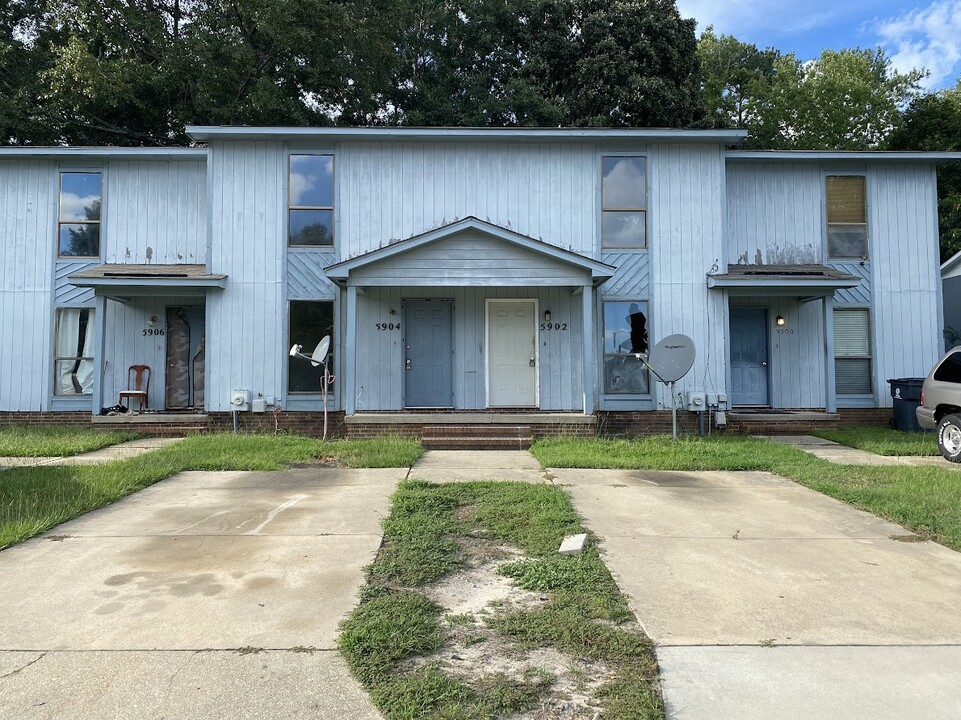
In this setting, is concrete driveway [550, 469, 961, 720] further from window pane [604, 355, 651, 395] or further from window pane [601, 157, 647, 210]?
window pane [601, 157, 647, 210]

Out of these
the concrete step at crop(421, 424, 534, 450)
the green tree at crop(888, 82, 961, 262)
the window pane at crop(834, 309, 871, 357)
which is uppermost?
the green tree at crop(888, 82, 961, 262)

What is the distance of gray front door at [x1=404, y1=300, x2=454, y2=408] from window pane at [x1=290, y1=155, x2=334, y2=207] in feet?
8.63

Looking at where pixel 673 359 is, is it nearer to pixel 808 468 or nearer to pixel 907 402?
pixel 808 468

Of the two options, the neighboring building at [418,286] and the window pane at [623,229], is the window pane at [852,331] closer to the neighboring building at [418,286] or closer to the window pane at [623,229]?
the neighboring building at [418,286]

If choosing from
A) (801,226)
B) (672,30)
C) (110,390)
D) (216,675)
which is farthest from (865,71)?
(216,675)

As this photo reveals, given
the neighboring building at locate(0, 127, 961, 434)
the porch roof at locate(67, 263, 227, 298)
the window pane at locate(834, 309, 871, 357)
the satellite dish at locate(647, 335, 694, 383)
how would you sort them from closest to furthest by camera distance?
the satellite dish at locate(647, 335, 694, 383) < the porch roof at locate(67, 263, 227, 298) < the neighboring building at locate(0, 127, 961, 434) < the window pane at locate(834, 309, 871, 357)

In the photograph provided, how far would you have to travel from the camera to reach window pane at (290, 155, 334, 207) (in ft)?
38.4

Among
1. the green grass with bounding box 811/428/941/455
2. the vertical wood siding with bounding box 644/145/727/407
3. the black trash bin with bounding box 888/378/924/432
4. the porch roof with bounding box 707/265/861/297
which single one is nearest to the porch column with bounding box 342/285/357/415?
the vertical wood siding with bounding box 644/145/727/407

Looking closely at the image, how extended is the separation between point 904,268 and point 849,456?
597 centimetres

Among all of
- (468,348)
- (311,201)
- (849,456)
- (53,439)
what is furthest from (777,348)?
(53,439)

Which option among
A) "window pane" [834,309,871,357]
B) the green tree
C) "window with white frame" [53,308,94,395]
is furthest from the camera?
the green tree

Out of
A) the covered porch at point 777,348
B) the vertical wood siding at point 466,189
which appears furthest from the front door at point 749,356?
the vertical wood siding at point 466,189

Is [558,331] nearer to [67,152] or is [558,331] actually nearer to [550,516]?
[550,516]

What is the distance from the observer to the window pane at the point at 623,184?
11836 millimetres
